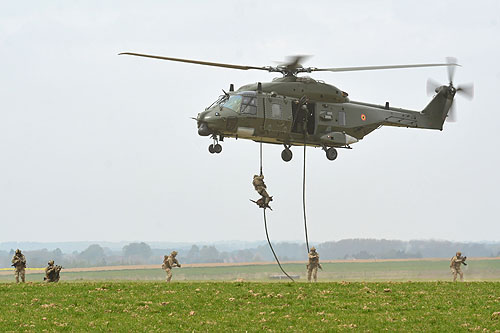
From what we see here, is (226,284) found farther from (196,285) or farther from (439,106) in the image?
(439,106)

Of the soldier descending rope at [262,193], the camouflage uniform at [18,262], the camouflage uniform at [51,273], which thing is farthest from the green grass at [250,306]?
the soldier descending rope at [262,193]

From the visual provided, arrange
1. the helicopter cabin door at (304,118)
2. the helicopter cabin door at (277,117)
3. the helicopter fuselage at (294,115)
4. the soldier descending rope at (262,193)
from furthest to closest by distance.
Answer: the helicopter cabin door at (304,118) < the helicopter cabin door at (277,117) < the helicopter fuselage at (294,115) < the soldier descending rope at (262,193)

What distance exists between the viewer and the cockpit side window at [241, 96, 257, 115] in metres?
33.2

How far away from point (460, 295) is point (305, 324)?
6464mm

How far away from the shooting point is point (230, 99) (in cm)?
3344

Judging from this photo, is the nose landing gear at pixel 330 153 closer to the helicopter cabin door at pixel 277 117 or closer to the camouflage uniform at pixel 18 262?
the helicopter cabin door at pixel 277 117

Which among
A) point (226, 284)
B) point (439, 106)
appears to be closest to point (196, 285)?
point (226, 284)

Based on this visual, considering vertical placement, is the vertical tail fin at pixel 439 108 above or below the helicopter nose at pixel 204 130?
above

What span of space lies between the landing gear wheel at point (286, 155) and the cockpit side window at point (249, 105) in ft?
10.4

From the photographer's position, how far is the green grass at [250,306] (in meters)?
22.9

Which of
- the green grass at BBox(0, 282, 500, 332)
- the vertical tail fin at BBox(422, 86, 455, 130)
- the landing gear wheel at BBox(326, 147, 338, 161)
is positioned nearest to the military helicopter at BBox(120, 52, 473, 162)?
the landing gear wheel at BBox(326, 147, 338, 161)

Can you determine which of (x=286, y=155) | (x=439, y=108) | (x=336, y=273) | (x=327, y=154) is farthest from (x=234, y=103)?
(x=336, y=273)

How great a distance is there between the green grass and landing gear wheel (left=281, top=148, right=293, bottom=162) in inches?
329

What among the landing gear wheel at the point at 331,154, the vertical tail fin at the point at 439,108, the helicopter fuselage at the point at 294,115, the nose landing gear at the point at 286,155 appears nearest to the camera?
the helicopter fuselage at the point at 294,115
